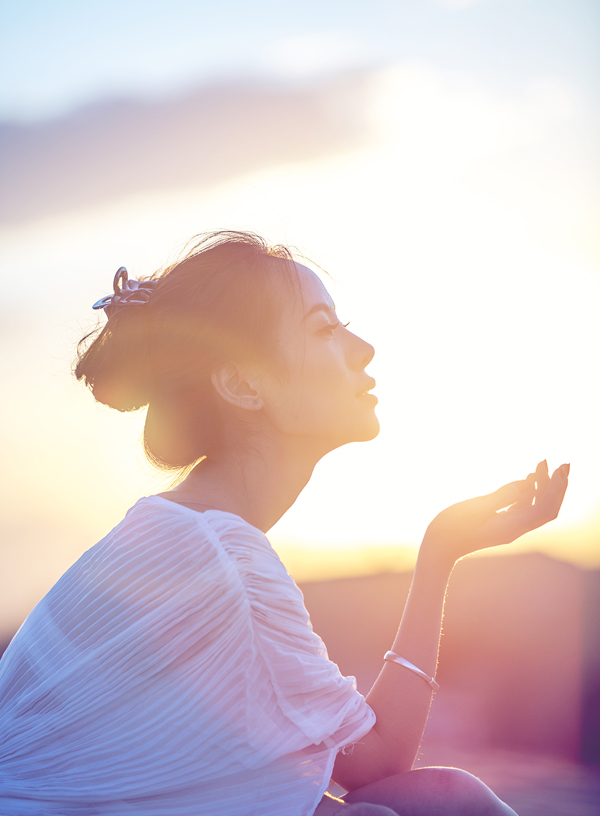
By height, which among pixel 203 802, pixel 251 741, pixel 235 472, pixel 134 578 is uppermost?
pixel 235 472

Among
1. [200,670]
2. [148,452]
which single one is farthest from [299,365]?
[200,670]

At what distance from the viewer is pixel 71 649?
160cm

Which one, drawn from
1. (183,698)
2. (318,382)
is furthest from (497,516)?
(183,698)

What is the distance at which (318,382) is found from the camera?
2.04 m

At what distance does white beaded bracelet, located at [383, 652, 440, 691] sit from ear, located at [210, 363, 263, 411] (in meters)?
0.81

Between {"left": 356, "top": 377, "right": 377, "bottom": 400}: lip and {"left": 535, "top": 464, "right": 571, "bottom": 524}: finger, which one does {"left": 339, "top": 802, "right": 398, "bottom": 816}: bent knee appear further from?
{"left": 356, "top": 377, "right": 377, "bottom": 400}: lip

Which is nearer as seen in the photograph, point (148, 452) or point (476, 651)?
point (148, 452)

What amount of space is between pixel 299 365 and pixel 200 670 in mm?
940

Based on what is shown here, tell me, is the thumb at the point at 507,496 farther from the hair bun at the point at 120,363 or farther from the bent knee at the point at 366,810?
the hair bun at the point at 120,363

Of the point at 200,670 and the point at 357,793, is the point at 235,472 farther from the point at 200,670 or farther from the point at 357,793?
the point at 357,793

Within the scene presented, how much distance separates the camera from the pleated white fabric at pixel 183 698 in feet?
4.77

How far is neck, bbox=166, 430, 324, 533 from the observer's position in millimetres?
1974

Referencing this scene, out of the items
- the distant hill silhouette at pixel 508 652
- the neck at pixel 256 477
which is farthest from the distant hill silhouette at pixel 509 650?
the neck at pixel 256 477

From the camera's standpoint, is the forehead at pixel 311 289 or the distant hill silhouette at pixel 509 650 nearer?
the forehead at pixel 311 289
